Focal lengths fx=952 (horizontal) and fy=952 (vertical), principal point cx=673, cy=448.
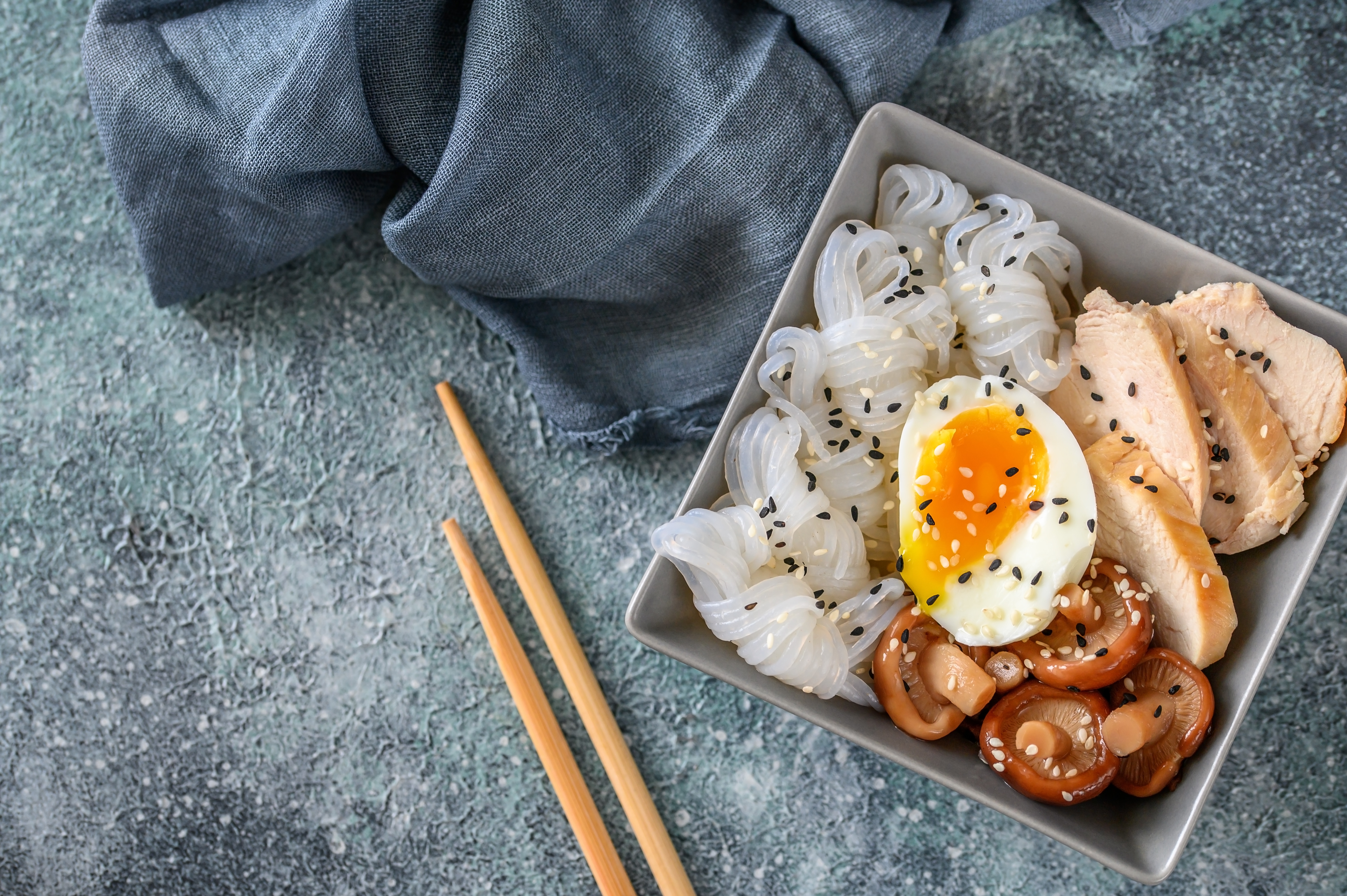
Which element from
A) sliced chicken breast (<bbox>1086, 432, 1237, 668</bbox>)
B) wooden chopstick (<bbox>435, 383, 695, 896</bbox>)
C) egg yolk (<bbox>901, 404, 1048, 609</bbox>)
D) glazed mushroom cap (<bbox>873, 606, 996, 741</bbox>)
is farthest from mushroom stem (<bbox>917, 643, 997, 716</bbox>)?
wooden chopstick (<bbox>435, 383, 695, 896</bbox>)

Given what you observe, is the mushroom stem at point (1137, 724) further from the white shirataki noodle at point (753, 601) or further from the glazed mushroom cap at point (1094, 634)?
the white shirataki noodle at point (753, 601)

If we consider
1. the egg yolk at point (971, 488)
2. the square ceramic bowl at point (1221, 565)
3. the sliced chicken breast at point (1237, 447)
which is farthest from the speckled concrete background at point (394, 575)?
the egg yolk at point (971, 488)

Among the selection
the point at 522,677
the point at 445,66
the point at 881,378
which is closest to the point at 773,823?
the point at 522,677

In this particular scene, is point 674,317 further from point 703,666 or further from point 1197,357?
point 1197,357

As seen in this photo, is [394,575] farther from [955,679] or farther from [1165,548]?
[1165,548]

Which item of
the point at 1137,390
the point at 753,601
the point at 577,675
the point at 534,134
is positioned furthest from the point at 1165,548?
the point at 534,134

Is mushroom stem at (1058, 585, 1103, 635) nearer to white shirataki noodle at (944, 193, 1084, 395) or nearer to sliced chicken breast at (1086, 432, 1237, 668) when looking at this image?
sliced chicken breast at (1086, 432, 1237, 668)
